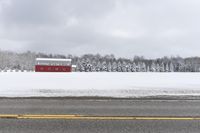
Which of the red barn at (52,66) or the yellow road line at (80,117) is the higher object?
the red barn at (52,66)

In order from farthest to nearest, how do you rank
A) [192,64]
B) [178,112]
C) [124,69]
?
1. [192,64]
2. [124,69]
3. [178,112]

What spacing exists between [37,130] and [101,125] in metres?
1.58

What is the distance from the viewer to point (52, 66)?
81875 mm

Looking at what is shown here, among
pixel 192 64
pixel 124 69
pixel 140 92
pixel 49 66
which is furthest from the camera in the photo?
pixel 192 64

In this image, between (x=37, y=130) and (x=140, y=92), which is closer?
(x=37, y=130)

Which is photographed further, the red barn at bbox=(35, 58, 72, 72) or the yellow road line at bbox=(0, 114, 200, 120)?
the red barn at bbox=(35, 58, 72, 72)

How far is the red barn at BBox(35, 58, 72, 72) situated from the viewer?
266 ft

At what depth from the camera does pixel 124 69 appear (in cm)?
15325

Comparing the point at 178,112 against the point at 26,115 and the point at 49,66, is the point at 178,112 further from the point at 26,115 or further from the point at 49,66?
the point at 49,66

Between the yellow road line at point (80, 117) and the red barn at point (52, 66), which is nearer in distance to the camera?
the yellow road line at point (80, 117)

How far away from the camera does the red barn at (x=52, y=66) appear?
81062 mm

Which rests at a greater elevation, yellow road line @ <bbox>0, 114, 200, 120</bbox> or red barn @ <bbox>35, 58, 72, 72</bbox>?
red barn @ <bbox>35, 58, 72, 72</bbox>

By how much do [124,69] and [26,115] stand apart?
474ft

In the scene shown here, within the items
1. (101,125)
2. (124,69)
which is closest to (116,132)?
(101,125)
